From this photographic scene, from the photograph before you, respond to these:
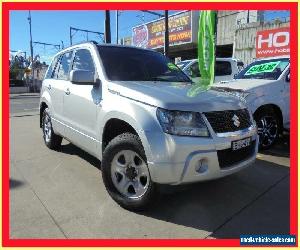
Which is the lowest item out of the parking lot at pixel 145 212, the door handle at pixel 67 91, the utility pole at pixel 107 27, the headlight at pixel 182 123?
the parking lot at pixel 145 212

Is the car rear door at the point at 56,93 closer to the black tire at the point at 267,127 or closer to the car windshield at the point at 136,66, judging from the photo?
the car windshield at the point at 136,66

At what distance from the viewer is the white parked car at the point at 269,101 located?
5.85 m

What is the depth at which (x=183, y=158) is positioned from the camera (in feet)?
10.2

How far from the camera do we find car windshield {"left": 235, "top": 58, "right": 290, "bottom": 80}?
21.4 ft

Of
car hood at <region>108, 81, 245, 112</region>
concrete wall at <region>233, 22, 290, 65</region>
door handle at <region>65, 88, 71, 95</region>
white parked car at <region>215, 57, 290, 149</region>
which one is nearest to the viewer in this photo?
car hood at <region>108, 81, 245, 112</region>

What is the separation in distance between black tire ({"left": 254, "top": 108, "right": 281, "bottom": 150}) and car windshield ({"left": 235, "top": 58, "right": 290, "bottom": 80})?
81cm

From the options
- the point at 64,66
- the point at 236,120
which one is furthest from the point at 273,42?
the point at 236,120

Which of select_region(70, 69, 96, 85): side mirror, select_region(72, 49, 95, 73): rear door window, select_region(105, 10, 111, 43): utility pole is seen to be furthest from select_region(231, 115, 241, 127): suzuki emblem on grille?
select_region(105, 10, 111, 43): utility pole

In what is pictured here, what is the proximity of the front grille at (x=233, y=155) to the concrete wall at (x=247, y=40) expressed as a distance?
1812 centimetres

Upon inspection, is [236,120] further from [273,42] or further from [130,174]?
[273,42]

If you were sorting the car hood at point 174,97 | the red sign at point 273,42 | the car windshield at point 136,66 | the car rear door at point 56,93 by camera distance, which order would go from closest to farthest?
the car hood at point 174,97 → the car windshield at point 136,66 → the car rear door at point 56,93 → the red sign at point 273,42

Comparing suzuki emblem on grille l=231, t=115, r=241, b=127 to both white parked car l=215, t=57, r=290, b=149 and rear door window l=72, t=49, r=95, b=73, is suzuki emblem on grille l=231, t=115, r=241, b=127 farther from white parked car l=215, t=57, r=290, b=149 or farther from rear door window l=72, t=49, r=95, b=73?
white parked car l=215, t=57, r=290, b=149

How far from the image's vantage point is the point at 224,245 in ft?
9.87

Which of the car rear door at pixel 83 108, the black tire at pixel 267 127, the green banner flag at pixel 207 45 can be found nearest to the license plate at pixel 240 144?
the car rear door at pixel 83 108
